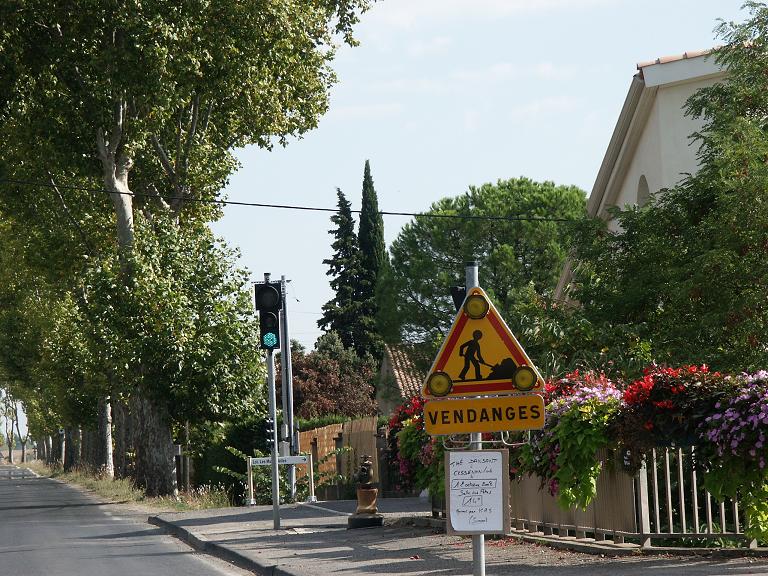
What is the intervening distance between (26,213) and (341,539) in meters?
26.6

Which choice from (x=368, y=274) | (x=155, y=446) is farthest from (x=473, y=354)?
(x=368, y=274)

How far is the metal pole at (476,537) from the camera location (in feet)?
28.8

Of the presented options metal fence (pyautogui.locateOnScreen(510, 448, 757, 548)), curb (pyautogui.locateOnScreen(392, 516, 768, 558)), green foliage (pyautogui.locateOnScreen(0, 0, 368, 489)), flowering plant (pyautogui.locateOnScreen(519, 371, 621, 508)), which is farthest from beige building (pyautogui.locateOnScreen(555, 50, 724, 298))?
flowering plant (pyautogui.locateOnScreen(519, 371, 621, 508))

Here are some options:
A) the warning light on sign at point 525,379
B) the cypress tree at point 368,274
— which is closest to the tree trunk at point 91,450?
the cypress tree at point 368,274

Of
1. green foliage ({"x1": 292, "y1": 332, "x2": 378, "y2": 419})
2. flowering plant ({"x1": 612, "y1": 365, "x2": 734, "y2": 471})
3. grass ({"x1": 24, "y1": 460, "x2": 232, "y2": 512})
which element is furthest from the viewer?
green foliage ({"x1": 292, "y1": 332, "x2": 378, "y2": 419})

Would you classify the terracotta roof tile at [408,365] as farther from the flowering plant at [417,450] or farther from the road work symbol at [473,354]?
the road work symbol at [473,354]

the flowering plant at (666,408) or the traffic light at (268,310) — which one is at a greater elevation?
the traffic light at (268,310)

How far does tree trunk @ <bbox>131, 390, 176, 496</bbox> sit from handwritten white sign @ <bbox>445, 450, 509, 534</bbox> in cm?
2384

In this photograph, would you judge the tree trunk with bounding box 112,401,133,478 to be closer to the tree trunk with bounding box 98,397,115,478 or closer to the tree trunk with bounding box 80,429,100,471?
the tree trunk with bounding box 98,397,115,478

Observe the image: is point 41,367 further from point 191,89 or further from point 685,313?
point 685,313

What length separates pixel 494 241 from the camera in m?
57.8

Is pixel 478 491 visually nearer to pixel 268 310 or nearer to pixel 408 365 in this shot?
pixel 268 310

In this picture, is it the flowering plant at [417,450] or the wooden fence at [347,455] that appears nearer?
the flowering plant at [417,450]

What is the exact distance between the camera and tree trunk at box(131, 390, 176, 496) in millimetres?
32062
